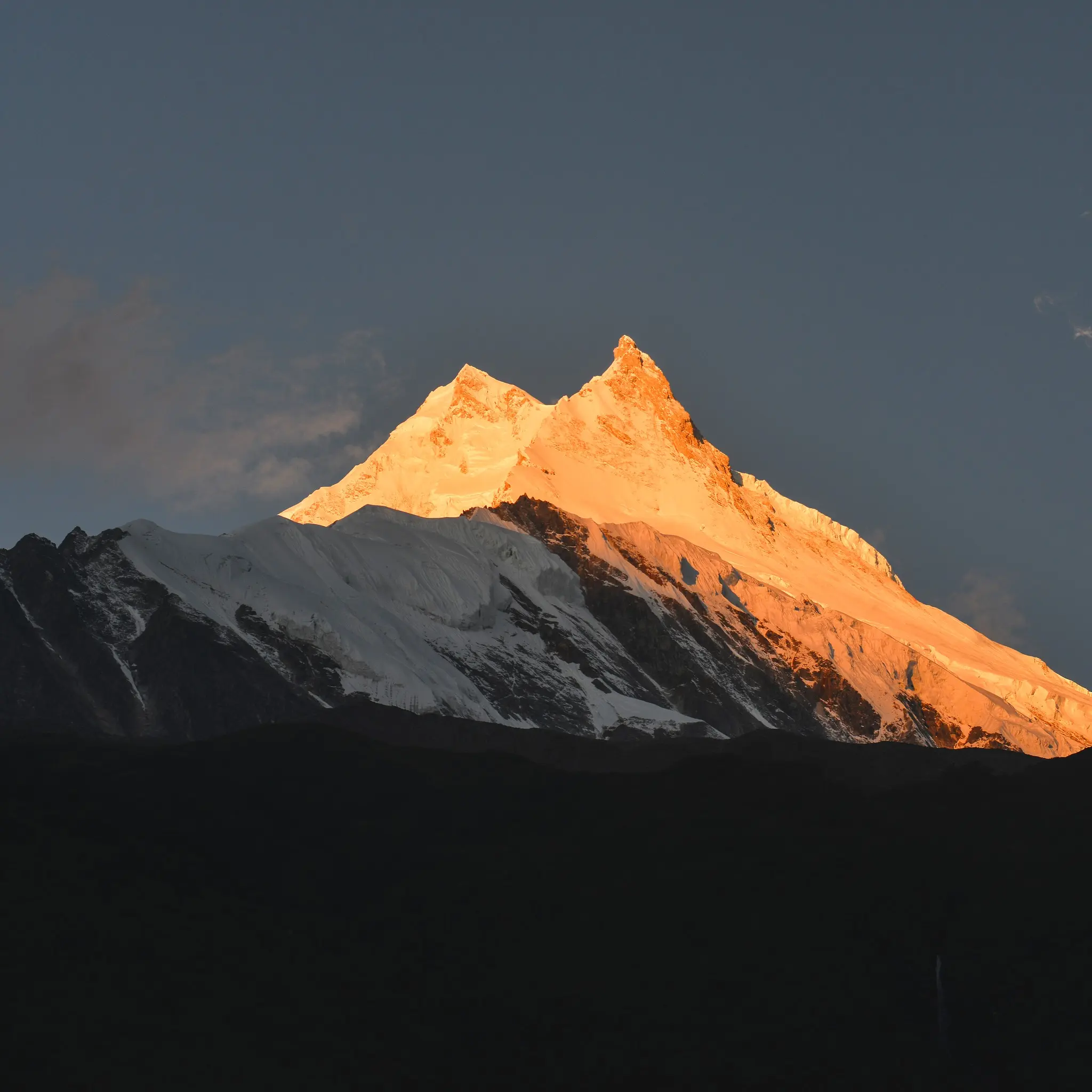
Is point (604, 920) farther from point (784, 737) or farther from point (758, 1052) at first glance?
point (784, 737)

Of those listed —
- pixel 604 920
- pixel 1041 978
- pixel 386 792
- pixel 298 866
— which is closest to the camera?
pixel 1041 978

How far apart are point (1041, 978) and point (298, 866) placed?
111 ft

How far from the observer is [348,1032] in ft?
219

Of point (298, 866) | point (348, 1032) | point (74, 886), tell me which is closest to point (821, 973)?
point (348, 1032)

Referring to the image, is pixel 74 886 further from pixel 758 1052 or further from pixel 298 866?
pixel 758 1052

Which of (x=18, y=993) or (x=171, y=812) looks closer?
(x=18, y=993)

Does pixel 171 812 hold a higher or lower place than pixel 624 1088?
higher

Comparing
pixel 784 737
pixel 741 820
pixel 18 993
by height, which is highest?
pixel 784 737

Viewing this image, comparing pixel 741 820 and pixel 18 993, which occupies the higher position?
pixel 741 820

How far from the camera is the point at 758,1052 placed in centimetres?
6556

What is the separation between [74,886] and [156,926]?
4203 mm

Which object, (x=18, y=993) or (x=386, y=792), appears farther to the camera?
(x=386, y=792)

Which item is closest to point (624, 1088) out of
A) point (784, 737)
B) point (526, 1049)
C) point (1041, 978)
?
point (526, 1049)

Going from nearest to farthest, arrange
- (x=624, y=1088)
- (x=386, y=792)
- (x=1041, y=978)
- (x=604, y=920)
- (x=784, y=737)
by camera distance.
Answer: (x=624, y=1088)
(x=1041, y=978)
(x=604, y=920)
(x=386, y=792)
(x=784, y=737)
